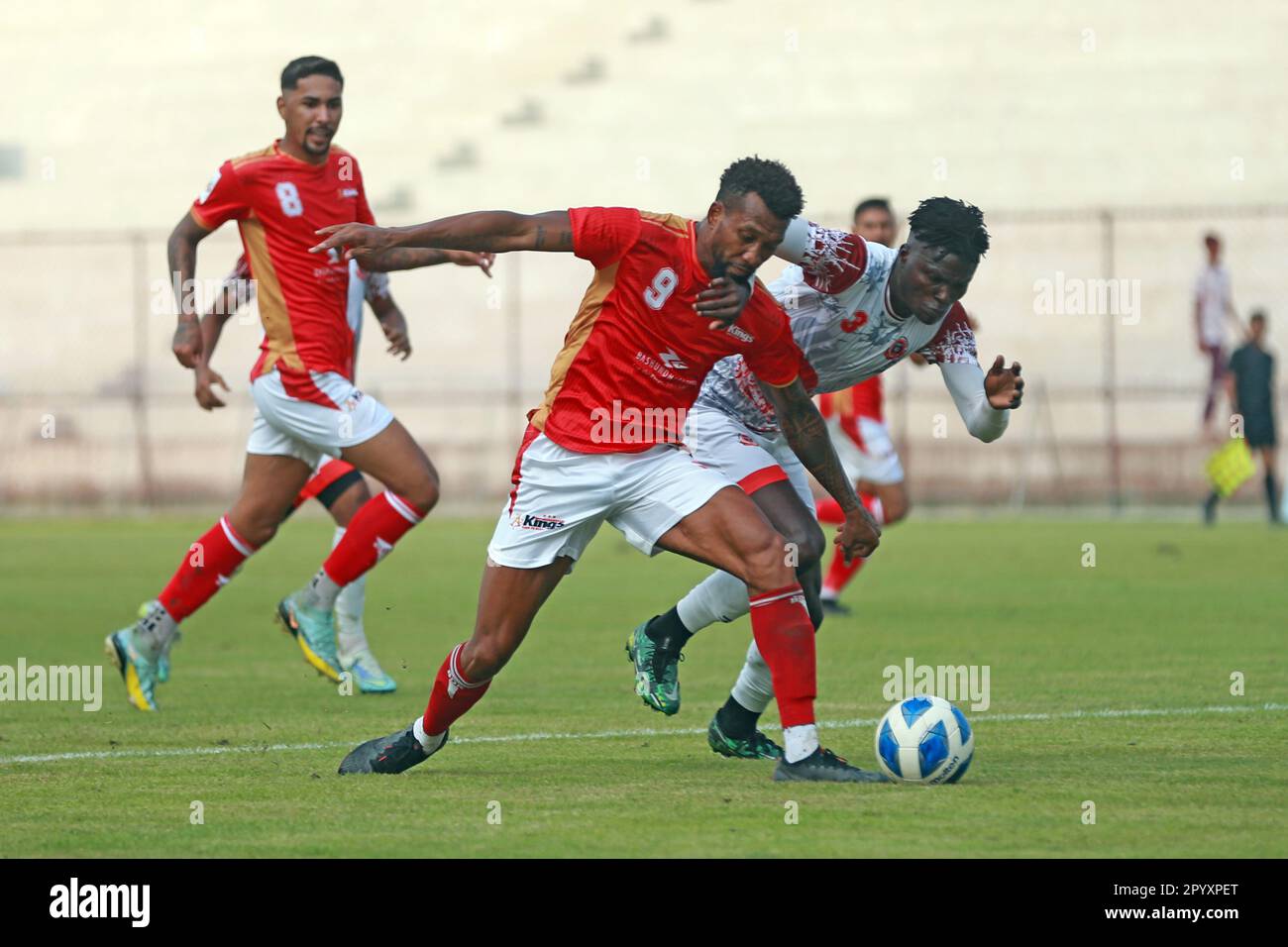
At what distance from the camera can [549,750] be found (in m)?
7.75

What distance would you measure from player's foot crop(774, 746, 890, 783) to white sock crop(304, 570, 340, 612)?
3.51m

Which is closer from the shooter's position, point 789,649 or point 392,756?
point 789,649

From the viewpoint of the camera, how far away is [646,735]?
8211 millimetres

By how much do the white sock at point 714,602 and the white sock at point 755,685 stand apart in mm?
353

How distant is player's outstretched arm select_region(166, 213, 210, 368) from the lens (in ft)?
30.7

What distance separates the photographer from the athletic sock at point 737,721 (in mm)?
7520

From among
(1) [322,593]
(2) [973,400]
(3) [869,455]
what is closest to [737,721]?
(2) [973,400]

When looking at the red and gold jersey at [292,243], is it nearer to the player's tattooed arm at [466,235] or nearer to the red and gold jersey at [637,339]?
the red and gold jersey at [637,339]

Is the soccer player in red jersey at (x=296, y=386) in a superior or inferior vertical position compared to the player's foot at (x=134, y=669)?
superior

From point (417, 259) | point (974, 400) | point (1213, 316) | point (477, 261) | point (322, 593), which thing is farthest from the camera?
point (1213, 316)

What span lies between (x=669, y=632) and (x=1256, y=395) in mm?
15441

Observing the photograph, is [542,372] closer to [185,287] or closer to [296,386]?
[296,386]

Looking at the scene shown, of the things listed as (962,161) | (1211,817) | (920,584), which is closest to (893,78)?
(962,161)

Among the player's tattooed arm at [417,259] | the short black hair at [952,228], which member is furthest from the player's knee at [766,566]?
the player's tattooed arm at [417,259]
